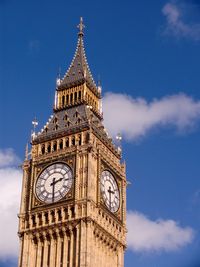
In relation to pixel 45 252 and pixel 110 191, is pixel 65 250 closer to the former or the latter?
pixel 45 252

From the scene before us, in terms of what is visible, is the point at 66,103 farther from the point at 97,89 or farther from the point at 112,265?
the point at 112,265

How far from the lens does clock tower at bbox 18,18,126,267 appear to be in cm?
6675

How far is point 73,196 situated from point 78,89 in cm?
1473

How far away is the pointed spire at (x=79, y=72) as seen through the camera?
79.2 meters

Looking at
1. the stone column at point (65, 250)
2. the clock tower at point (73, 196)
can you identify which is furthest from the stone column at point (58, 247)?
the stone column at point (65, 250)

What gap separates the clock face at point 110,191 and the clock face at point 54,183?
11.3 ft

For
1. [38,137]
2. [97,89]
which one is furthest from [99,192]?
[97,89]

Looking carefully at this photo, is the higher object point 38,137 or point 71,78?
point 71,78

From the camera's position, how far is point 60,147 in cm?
7250

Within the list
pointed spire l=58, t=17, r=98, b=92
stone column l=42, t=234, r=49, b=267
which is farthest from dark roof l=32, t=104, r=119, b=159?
stone column l=42, t=234, r=49, b=267

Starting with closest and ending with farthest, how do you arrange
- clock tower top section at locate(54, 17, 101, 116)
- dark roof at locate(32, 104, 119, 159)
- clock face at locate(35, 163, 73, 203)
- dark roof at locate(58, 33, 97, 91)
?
clock face at locate(35, 163, 73, 203) → dark roof at locate(32, 104, 119, 159) → clock tower top section at locate(54, 17, 101, 116) → dark roof at locate(58, 33, 97, 91)

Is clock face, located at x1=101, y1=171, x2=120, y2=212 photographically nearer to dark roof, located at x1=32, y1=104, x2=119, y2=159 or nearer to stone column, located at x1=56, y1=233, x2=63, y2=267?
dark roof, located at x1=32, y1=104, x2=119, y2=159

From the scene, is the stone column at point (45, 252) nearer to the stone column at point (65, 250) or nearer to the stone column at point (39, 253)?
the stone column at point (39, 253)

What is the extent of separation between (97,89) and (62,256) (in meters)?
21.3
